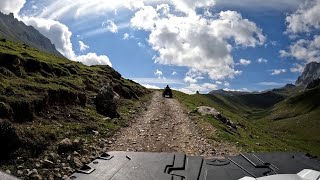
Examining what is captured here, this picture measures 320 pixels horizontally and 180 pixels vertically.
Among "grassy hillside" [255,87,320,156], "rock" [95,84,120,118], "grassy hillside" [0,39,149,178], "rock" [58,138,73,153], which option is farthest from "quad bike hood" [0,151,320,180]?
"grassy hillside" [255,87,320,156]

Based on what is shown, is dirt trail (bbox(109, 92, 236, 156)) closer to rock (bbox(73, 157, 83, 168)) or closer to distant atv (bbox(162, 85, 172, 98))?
rock (bbox(73, 157, 83, 168))

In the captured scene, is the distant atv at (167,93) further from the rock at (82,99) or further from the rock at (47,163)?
the rock at (47,163)

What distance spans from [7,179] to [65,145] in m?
12.9

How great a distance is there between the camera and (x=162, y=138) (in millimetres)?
21438

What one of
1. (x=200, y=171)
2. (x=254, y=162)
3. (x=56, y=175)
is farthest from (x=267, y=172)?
(x=56, y=175)

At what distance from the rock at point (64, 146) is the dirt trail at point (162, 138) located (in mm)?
2671

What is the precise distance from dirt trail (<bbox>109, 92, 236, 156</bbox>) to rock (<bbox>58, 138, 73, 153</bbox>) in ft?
8.76

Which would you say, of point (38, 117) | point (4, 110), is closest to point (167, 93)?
point (38, 117)

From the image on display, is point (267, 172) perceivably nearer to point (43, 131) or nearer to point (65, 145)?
point (65, 145)

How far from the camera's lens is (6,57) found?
2820cm

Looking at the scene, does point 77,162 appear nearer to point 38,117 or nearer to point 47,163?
point 47,163

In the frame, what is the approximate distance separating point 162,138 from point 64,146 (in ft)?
24.4

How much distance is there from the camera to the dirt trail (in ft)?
61.3

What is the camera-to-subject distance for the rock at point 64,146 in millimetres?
15280
